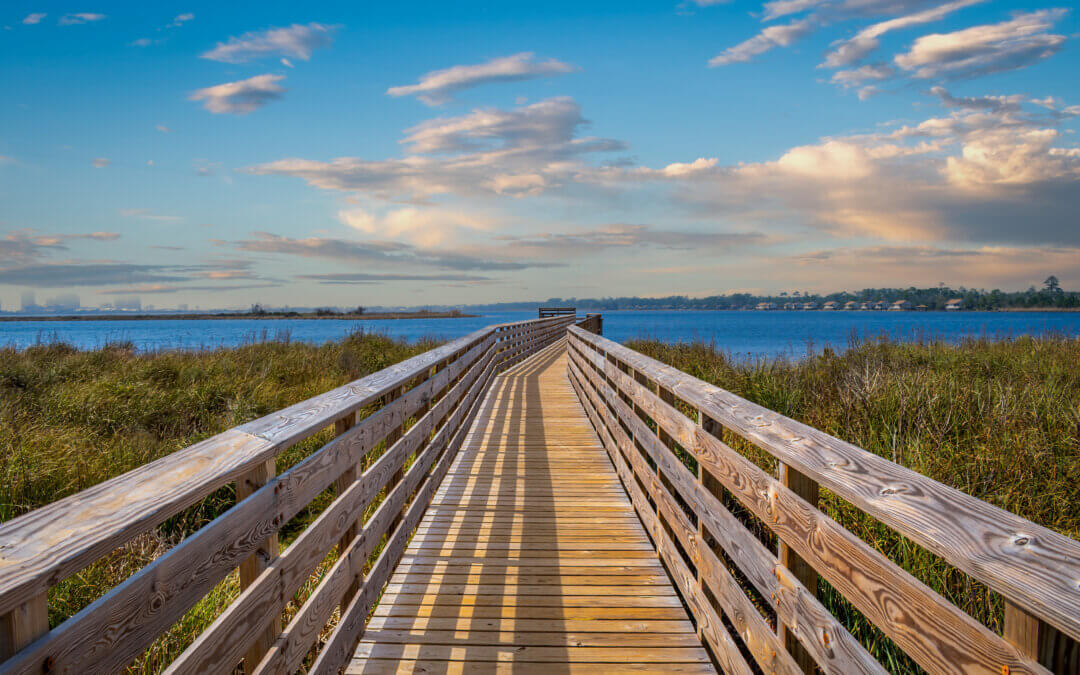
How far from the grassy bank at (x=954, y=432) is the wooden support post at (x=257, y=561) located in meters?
2.89

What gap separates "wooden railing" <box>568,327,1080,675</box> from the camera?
1.10 m

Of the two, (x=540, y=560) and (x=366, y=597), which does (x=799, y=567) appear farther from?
(x=540, y=560)

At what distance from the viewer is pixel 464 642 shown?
315 cm

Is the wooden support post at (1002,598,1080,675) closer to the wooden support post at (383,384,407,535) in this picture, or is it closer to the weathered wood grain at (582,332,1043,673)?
the weathered wood grain at (582,332,1043,673)

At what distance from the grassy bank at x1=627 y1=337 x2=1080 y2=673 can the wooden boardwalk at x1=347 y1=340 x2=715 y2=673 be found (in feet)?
3.93

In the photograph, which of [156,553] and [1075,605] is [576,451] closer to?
[156,553]

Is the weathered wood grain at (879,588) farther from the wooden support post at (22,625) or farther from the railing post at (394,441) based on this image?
the railing post at (394,441)

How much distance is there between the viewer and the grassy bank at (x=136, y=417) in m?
4.31

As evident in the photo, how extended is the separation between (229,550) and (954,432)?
6744 millimetres

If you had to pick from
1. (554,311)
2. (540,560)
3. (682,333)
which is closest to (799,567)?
(540,560)

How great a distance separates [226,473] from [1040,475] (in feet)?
18.5

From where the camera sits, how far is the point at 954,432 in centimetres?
613

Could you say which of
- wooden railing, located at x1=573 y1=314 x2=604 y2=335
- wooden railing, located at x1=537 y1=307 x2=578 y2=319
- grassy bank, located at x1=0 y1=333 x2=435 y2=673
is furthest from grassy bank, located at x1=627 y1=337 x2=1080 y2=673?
wooden railing, located at x1=537 y1=307 x2=578 y2=319

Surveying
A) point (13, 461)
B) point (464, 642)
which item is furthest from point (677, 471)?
point (13, 461)
